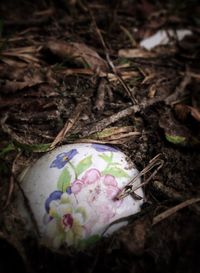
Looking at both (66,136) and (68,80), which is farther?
(68,80)

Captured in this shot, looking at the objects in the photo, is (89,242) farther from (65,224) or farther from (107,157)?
(107,157)

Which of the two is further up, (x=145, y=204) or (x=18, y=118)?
(x=18, y=118)

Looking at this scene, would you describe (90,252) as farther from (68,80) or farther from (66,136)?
(68,80)

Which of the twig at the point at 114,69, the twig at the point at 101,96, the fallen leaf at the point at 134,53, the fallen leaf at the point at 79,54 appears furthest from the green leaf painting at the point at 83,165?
the fallen leaf at the point at 134,53

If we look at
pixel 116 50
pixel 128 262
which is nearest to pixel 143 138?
pixel 128 262

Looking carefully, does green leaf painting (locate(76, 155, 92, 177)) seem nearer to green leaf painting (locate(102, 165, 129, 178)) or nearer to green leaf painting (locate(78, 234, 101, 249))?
green leaf painting (locate(102, 165, 129, 178))

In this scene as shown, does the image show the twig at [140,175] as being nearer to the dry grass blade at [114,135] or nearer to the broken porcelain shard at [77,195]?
the broken porcelain shard at [77,195]
